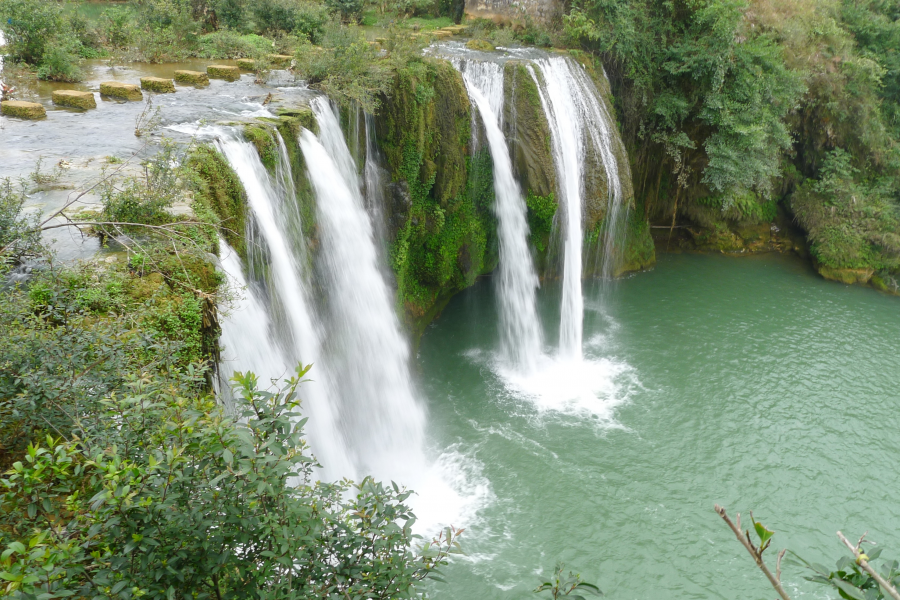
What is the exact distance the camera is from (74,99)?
1038 centimetres

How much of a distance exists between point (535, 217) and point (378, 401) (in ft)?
20.2

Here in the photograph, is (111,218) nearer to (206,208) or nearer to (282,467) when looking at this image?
(206,208)

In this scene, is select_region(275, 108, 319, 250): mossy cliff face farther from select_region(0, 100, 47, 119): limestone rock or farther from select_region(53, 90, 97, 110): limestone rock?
select_region(0, 100, 47, 119): limestone rock

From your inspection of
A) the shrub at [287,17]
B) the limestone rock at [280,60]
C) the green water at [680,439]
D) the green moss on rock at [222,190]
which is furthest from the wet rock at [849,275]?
the green moss on rock at [222,190]

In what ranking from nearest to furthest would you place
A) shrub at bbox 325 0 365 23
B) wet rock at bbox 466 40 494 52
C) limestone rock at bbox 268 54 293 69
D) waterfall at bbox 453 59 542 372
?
waterfall at bbox 453 59 542 372 < limestone rock at bbox 268 54 293 69 < wet rock at bbox 466 40 494 52 < shrub at bbox 325 0 365 23

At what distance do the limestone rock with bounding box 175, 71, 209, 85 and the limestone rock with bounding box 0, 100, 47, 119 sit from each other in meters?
2.97

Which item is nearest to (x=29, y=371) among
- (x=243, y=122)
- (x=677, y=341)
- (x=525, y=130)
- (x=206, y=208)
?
(x=206, y=208)

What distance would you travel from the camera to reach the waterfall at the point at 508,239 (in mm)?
13633

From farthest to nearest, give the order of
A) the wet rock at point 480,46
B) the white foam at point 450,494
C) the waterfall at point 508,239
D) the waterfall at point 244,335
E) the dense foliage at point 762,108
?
the wet rock at point 480,46, the dense foliage at point 762,108, the waterfall at point 508,239, the white foam at point 450,494, the waterfall at point 244,335

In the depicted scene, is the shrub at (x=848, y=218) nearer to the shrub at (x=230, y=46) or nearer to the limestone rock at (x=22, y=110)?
the shrub at (x=230, y=46)

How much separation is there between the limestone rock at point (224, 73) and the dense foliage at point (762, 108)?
28.6 ft

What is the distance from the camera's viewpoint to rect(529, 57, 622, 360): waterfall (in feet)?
46.5

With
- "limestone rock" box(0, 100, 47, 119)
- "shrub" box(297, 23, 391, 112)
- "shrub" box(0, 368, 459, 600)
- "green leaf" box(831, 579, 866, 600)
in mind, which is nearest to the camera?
"green leaf" box(831, 579, 866, 600)

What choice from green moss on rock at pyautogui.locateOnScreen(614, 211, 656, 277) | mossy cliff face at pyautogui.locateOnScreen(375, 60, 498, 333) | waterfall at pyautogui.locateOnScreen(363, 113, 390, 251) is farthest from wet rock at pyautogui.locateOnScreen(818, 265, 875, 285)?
waterfall at pyautogui.locateOnScreen(363, 113, 390, 251)
